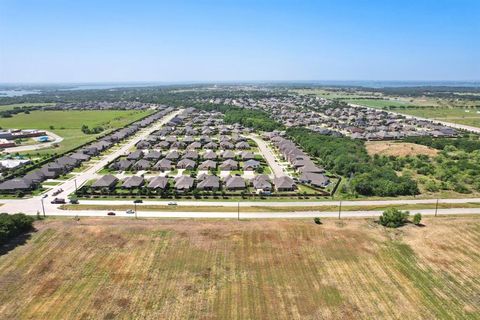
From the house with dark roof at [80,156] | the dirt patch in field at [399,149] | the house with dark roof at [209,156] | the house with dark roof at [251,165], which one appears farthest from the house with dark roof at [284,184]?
the house with dark roof at [80,156]

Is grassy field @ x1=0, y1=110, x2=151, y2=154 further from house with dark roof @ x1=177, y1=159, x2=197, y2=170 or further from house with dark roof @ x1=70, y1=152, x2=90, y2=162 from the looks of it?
house with dark roof @ x1=177, y1=159, x2=197, y2=170

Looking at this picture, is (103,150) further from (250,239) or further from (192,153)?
(250,239)

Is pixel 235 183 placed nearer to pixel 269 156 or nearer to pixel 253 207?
pixel 253 207

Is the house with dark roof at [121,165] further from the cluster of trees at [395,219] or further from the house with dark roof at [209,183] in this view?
the cluster of trees at [395,219]

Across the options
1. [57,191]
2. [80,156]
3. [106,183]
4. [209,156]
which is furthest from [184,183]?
[80,156]

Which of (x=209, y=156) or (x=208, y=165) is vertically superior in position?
(x=209, y=156)

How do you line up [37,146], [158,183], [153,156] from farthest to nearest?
[37,146]
[153,156]
[158,183]

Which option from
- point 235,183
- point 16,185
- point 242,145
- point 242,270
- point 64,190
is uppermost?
point 16,185

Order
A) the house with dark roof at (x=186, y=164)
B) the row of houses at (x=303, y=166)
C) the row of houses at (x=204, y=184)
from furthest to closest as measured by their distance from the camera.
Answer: the house with dark roof at (x=186, y=164) → the row of houses at (x=303, y=166) → the row of houses at (x=204, y=184)
